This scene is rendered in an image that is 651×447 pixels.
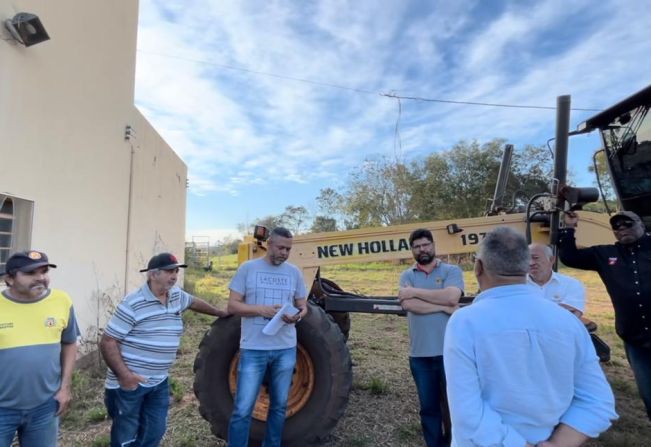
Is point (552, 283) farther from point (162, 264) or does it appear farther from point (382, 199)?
point (382, 199)

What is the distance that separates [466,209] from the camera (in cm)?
2345

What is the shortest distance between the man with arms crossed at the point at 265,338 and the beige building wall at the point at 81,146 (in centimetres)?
281

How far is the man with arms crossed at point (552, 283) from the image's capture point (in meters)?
3.18

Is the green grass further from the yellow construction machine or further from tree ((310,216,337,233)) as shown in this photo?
tree ((310,216,337,233))

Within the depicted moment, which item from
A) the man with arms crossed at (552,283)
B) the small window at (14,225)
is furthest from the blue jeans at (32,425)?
the man with arms crossed at (552,283)

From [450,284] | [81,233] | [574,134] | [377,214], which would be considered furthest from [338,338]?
[377,214]

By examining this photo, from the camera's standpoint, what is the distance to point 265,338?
9.87 ft

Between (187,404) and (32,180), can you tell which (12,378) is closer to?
(187,404)

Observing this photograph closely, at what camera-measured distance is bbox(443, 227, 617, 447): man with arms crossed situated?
4.54ft

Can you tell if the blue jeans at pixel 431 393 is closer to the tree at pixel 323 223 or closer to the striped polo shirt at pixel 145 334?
the striped polo shirt at pixel 145 334

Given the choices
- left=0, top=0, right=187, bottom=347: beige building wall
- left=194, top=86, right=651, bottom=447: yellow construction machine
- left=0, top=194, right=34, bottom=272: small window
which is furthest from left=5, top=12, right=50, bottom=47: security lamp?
left=194, top=86, right=651, bottom=447: yellow construction machine

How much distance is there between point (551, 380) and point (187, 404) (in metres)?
3.93

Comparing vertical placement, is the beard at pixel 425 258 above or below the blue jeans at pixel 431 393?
above

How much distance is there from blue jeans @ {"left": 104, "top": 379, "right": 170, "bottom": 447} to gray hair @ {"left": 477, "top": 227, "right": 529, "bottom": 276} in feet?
7.13
